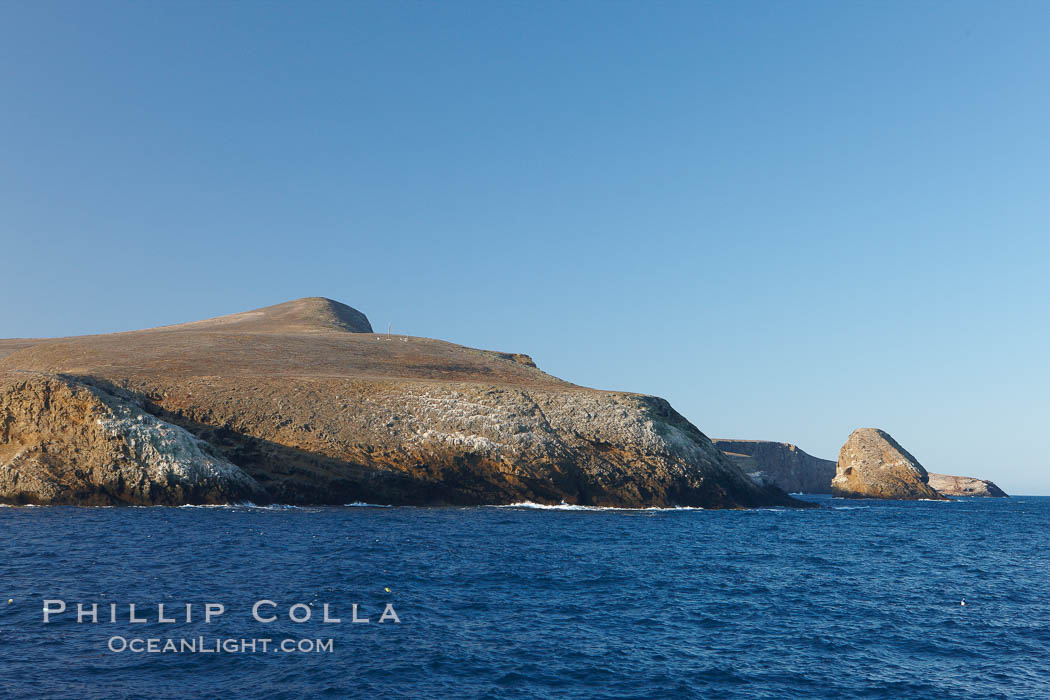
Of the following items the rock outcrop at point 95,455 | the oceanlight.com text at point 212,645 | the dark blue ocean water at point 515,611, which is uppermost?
the rock outcrop at point 95,455

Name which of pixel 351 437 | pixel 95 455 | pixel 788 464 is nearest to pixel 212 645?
pixel 95 455

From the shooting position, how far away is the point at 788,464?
188 metres

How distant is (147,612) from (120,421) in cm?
4320

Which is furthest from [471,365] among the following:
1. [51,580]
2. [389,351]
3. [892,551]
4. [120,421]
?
[51,580]

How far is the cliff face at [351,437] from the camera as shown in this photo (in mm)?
60375

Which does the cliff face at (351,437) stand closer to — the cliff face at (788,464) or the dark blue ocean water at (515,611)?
the dark blue ocean water at (515,611)

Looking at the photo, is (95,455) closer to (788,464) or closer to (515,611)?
(515,611)

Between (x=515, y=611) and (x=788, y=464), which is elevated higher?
(x=788, y=464)

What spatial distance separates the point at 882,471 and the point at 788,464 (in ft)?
159

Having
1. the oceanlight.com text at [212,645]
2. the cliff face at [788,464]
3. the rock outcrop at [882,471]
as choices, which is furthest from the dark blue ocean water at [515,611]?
the cliff face at [788,464]

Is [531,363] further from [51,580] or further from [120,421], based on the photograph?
[51,580]

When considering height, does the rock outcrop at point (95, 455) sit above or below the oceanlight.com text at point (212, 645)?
above

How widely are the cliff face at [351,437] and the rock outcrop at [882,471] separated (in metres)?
60.8

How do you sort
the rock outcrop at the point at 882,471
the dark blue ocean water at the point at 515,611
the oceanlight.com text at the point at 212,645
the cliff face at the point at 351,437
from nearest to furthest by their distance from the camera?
1. the dark blue ocean water at the point at 515,611
2. the oceanlight.com text at the point at 212,645
3. the cliff face at the point at 351,437
4. the rock outcrop at the point at 882,471
